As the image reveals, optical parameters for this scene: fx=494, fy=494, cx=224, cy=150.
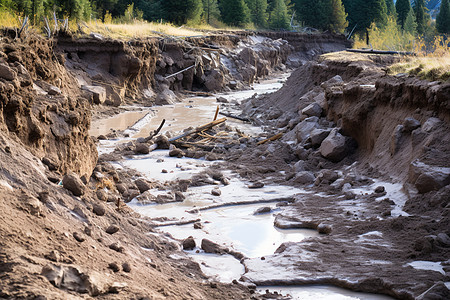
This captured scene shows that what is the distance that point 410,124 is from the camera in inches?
338

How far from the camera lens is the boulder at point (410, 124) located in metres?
8.51

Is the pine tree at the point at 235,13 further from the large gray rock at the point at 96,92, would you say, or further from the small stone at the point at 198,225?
the small stone at the point at 198,225

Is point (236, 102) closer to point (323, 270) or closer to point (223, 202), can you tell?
point (223, 202)

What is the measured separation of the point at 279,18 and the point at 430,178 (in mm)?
51932

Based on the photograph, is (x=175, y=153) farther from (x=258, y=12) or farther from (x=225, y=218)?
(x=258, y=12)

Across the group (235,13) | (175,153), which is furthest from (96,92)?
(235,13)

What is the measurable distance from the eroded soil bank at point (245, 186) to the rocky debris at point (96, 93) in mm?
3167

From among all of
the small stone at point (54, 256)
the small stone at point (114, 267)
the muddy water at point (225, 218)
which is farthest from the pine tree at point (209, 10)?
the small stone at point (54, 256)

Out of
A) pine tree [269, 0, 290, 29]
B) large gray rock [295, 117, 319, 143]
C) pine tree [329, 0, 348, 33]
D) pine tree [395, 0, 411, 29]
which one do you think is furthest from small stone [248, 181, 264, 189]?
pine tree [395, 0, 411, 29]

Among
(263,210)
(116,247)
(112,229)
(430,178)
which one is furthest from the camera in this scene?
(263,210)

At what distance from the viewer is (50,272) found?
3.40 m

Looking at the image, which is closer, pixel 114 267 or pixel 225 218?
pixel 114 267

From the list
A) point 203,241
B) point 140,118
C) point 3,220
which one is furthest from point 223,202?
point 140,118

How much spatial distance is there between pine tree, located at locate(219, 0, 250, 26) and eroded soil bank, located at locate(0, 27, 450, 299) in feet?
116
